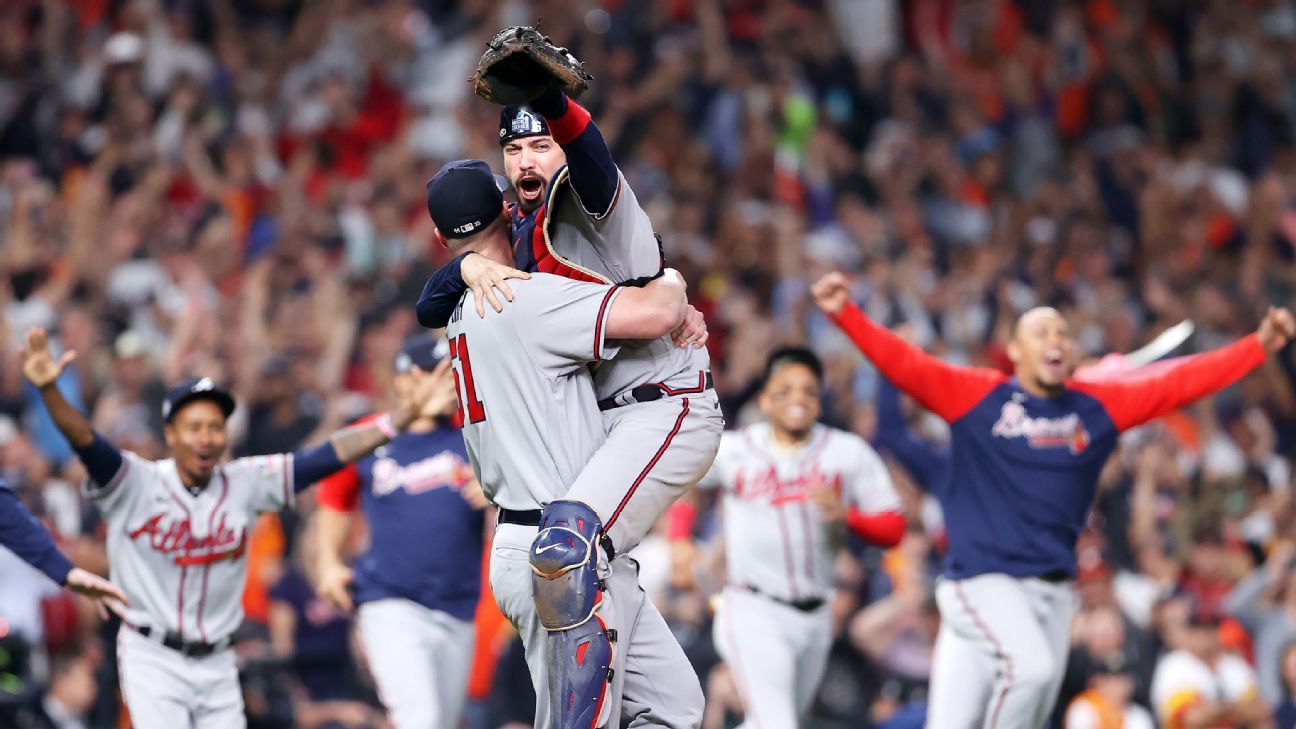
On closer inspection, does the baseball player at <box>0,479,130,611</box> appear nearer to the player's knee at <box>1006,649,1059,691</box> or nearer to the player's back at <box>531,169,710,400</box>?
the player's back at <box>531,169,710,400</box>

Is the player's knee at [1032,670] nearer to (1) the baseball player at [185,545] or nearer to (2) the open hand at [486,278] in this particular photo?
(1) the baseball player at [185,545]

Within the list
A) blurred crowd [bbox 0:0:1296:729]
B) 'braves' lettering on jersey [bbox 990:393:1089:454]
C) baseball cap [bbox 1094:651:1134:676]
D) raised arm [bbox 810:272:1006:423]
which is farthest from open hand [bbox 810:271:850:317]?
baseball cap [bbox 1094:651:1134:676]

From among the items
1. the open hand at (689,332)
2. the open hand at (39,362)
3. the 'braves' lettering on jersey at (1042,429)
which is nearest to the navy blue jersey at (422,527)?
the open hand at (39,362)

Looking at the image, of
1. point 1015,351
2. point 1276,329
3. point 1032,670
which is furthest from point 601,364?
point 1276,329

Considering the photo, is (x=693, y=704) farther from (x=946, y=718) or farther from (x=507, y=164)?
(x=946, y=718)

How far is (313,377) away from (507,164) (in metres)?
6.74

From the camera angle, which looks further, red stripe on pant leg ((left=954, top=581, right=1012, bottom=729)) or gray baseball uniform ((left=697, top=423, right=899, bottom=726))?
gray baseball uniform ((left=697, top=423, right=899, bottom=726))

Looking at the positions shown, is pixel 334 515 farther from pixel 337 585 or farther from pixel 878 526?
pixel 878 526

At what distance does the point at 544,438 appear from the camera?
510 cm

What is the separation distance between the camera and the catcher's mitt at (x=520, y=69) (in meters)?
4.63

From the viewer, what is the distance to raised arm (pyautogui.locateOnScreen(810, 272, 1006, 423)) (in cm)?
737

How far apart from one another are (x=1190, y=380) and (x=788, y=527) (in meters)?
2.06

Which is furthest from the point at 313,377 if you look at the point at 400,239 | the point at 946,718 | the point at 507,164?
the point at 507,164

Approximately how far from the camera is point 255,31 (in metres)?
14.9
